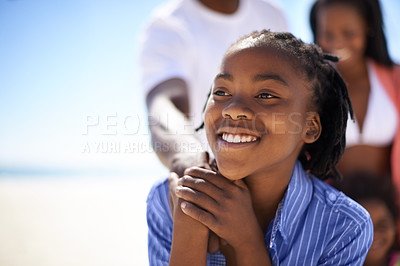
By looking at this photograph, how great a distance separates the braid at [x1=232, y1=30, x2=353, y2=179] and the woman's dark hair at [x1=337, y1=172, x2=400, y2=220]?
23.0 inches

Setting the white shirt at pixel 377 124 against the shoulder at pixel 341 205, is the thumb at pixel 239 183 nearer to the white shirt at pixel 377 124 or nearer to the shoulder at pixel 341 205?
the shoulder at pixel 341 205

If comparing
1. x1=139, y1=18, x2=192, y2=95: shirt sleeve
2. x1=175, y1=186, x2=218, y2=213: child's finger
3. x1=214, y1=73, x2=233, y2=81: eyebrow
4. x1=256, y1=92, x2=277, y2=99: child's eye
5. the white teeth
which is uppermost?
x1=139, y1=18, x2=192, y2=95: shirt sleeve

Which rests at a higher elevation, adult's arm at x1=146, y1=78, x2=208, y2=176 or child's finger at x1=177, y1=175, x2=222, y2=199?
adult's arm at x1=146, y1=78, x2=208, y2=176

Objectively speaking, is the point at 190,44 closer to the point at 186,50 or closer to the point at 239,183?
the point at 186,50

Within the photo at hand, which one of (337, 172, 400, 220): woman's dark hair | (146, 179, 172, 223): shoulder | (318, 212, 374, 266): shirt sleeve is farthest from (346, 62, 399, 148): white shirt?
(146, 179, 172, 223): shoulder

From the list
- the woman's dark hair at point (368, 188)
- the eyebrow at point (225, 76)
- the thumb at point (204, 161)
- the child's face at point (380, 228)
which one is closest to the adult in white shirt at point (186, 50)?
the thumb at point (204, 161)

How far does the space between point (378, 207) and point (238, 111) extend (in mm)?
1505

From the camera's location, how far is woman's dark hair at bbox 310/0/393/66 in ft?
8.25

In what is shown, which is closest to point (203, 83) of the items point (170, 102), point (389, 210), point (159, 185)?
point (170, 102)

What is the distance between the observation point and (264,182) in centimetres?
150

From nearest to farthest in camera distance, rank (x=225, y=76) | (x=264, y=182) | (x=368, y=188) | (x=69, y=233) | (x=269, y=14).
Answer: (x=225, y=76)
(x=264, y=182)
(x=368, y=188)
(x=269, y=14)
(x=69, y=233)

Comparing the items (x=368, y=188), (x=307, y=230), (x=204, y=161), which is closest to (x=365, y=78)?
(x=368, y=188)

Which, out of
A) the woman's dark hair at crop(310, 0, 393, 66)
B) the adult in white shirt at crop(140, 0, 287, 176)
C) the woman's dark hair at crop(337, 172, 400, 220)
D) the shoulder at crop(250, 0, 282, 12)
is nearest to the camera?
the adult in white shirt at crop(140, 0, 287, 176)

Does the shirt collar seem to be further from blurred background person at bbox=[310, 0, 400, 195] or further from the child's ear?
blurred background person at bbox=[310, 0, 400, 195]
